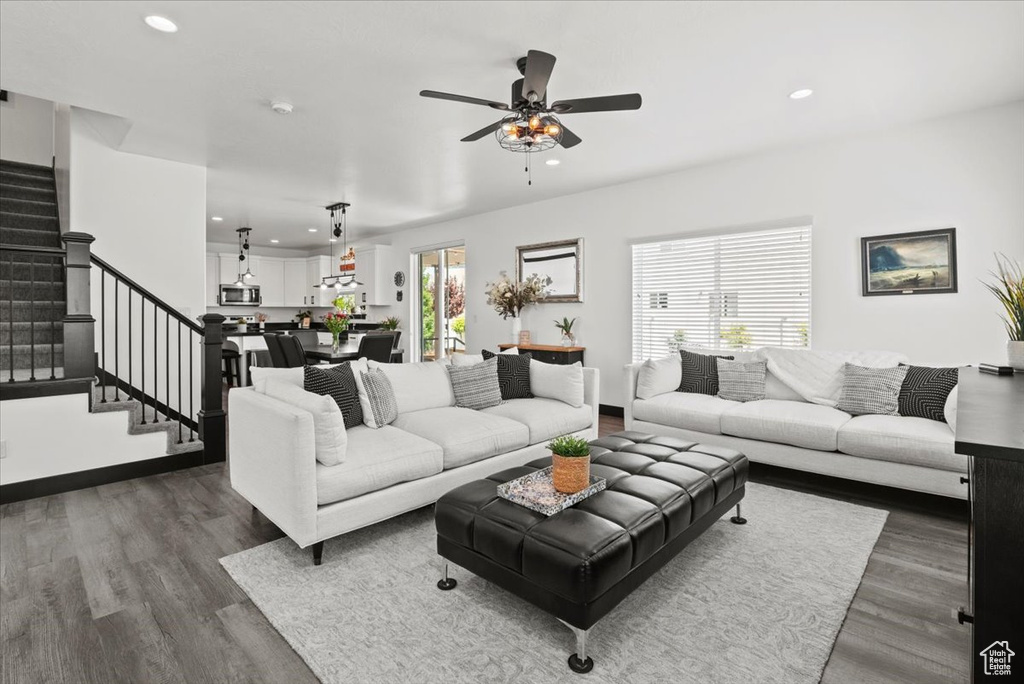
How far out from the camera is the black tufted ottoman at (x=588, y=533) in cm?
169

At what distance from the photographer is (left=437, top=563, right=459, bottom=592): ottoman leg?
86.6 inches

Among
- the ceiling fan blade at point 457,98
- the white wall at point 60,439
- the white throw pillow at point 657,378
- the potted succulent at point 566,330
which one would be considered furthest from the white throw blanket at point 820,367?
the white wall at point 60,439

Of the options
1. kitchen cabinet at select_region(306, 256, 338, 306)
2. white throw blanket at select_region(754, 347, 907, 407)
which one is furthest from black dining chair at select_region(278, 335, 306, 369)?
kitchen cabinet at select_region(306, 256, 338, 306)

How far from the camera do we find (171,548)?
258 cm

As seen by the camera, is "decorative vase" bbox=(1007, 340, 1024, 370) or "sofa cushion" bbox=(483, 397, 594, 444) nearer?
"decorative vase" bbox=(1007, 340, 1024, 370)

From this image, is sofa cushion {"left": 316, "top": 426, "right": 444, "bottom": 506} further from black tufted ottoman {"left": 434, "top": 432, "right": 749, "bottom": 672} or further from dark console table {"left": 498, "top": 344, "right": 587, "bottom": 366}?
dark console table {"left": 498, "top": 344, "right": 587, "bottom": 366}

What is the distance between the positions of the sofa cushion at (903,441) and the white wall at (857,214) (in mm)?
1154

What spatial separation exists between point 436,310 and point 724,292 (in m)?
5.27

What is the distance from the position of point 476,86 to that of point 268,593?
10.3ft

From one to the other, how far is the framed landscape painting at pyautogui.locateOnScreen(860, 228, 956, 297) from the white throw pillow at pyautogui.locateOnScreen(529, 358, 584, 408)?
2.58 meters

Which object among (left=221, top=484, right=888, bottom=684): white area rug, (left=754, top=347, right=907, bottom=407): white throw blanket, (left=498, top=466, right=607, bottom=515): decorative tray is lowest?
(left=221, top=484, right=888, bottom=684): white area rug

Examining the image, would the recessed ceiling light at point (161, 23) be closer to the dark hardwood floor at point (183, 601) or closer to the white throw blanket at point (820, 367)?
the dark hardwood floor at point (183, 601)

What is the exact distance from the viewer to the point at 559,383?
13.5ft

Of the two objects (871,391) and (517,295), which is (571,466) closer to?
(871,391)
